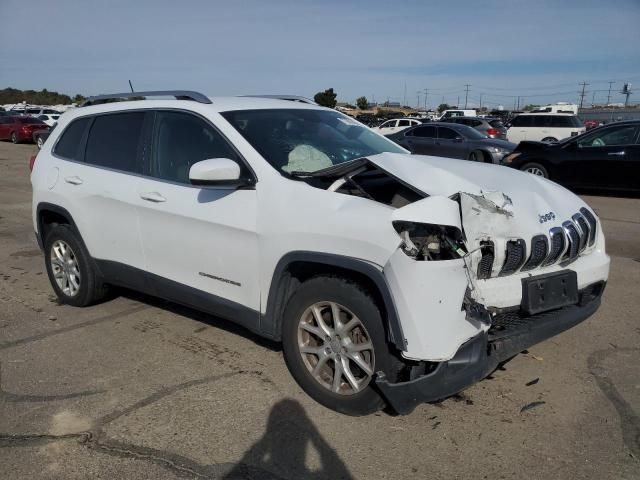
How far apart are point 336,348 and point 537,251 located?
1247mm

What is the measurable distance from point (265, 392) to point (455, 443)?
3.92ft

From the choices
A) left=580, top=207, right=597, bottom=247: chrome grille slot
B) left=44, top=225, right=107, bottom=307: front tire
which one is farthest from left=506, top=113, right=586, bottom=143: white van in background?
left=44, top=225, right=107, bottom=307: front tire

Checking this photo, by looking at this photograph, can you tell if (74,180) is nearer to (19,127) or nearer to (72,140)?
(72,140)

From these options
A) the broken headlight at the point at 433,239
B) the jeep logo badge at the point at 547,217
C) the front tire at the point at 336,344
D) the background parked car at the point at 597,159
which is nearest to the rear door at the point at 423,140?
the background parked car at the point at 597,159

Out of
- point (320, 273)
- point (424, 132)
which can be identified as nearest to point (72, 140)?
point (320, 273)

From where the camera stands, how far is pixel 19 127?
2945 centimetres

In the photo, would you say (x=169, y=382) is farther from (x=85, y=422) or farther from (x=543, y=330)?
(x=543, y=330)

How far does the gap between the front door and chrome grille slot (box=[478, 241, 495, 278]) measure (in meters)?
1.33

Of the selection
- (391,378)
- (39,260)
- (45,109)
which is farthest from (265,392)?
(45,109)

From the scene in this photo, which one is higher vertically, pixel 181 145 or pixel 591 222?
pixel 181 145

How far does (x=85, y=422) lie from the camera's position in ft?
10.8

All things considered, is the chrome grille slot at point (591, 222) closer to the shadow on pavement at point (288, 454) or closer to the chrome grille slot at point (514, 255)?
the chrome grille slot at point (514, 255)

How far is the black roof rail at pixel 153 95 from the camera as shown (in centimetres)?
420

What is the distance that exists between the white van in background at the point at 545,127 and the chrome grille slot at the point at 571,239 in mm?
22327
